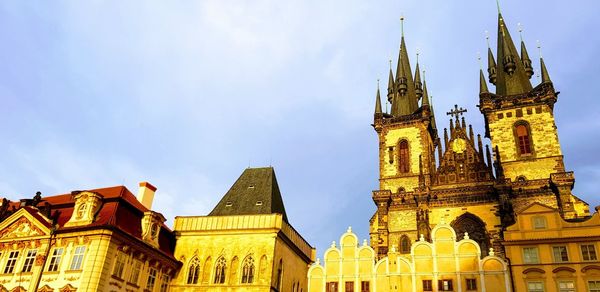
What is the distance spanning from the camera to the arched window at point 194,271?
30522mm

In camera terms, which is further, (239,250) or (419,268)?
(239,250)

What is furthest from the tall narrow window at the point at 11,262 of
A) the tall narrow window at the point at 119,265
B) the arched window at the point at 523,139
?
the arched window at the point at 523,139

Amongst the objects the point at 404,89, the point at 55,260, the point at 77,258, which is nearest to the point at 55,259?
the point at 55,260

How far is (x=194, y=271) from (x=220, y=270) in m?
1.88

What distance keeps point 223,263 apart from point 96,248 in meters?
7.97

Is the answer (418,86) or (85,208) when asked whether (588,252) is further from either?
(418,86)

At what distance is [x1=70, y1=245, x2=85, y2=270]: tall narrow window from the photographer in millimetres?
25747

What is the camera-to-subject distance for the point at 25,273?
88.2ft

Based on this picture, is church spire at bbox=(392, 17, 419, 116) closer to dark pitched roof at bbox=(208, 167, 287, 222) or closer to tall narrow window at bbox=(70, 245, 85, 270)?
dark pitched roof at bbox=(208, 167, 287, 222)

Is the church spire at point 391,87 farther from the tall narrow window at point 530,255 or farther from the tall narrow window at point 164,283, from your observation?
the tall narrow window at point 164,283

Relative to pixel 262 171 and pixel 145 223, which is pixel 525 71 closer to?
pixel 262 171

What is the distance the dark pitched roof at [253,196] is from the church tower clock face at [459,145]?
21039 mm

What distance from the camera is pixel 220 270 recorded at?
30234 mm

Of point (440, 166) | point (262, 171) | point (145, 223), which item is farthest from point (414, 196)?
point (145, 223)
